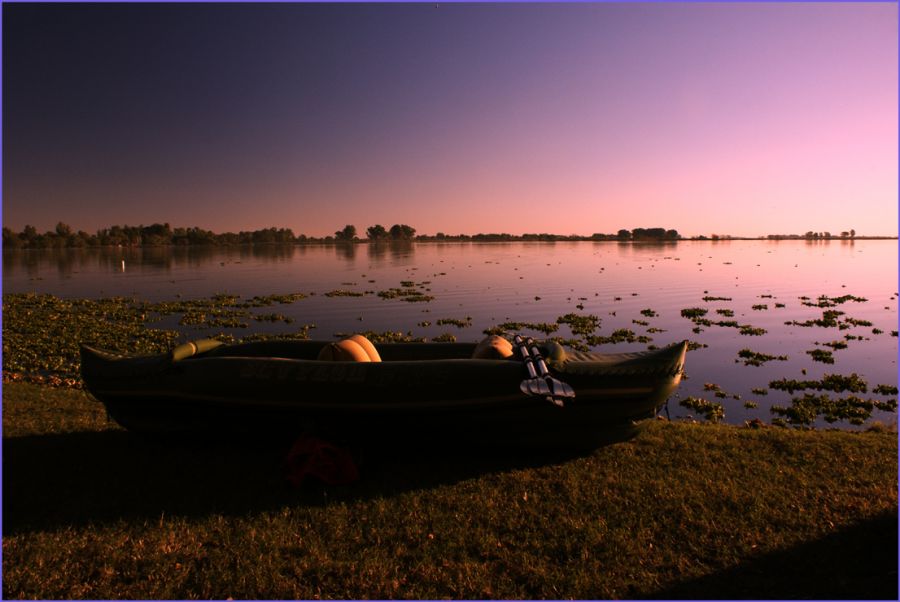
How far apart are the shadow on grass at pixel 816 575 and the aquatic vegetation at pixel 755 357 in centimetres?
1121

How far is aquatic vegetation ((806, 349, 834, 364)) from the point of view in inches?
591

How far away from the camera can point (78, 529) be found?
16.6ft

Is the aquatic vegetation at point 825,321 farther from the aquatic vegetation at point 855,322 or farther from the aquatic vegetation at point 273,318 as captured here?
the aquatic vegetation at point 273,318

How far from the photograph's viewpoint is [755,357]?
15445mm

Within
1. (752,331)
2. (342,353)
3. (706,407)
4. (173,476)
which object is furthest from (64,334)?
(752,331)

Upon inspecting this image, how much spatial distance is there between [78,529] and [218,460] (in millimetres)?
1833

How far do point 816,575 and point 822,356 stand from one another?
1423 centimetres

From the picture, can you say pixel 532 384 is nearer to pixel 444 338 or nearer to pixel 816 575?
pixel 816 575

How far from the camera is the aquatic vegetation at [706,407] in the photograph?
34.8 feet

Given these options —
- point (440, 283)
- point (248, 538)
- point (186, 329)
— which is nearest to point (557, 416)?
point (248, 538)

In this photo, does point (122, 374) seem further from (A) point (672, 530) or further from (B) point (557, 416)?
(A) point (672, 530)

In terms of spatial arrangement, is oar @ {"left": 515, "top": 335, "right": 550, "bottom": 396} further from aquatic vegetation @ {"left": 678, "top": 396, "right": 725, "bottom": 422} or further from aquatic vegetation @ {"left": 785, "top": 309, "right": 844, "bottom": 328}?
aquatic vegetation @ {"left": 785, "top": 309, "right": 844, "bottom": 328}

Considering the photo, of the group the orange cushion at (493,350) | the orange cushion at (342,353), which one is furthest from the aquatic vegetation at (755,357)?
the orange cushion at (342,353)

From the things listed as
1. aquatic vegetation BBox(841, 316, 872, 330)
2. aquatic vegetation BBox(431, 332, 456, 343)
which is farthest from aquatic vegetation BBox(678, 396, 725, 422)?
aquatic vegetation BBox(841, 316, 872, 330)
